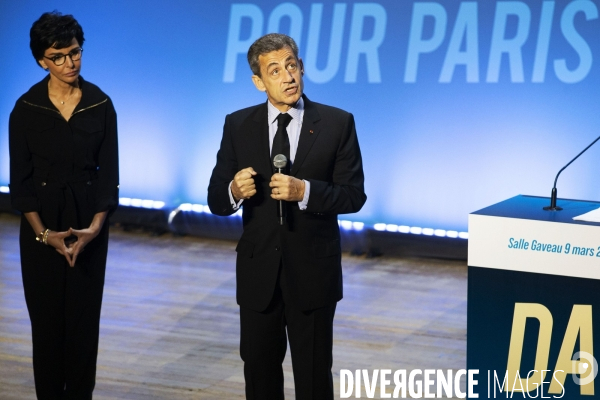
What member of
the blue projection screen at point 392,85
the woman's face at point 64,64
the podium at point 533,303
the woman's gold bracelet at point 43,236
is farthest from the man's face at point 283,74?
the blue projection screen at point 392,85

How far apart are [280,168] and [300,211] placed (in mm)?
227

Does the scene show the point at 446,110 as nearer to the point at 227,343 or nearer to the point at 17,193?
the point at 227,343

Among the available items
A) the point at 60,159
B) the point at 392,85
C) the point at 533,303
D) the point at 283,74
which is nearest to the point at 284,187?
the point at 283,74

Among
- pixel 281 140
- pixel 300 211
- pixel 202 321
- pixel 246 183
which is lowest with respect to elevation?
pixel 202 321

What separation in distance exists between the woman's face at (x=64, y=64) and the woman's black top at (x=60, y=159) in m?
0.11

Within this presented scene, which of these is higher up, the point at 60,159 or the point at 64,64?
the point at 64,64

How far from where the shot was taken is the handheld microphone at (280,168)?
2.69m

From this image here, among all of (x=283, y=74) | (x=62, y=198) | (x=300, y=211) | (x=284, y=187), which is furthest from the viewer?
(x=62, y=198)

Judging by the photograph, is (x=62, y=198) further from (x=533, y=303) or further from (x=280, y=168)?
(x=533, y=303)

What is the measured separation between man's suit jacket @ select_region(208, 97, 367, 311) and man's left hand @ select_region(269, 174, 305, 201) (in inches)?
6.5

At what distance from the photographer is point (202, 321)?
17.3ft

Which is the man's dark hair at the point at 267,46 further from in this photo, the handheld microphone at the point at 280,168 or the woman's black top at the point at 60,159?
the woman's black top at the point at 60,159

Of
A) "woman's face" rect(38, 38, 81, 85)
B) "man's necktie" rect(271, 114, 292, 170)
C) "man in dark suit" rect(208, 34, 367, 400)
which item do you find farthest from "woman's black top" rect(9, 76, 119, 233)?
"man's necktie" rect(271, 114, 292, 170)

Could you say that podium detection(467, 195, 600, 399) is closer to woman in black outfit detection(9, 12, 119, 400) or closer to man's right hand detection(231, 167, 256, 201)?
man's right hand detection(231, 167, 256, 201)
